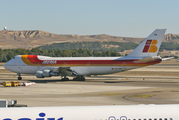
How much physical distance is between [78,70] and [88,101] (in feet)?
80.8

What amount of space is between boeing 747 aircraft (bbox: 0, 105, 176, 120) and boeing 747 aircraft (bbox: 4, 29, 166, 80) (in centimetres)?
3925

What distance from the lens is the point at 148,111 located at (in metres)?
10.3

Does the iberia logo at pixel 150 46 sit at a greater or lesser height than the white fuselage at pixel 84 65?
greater

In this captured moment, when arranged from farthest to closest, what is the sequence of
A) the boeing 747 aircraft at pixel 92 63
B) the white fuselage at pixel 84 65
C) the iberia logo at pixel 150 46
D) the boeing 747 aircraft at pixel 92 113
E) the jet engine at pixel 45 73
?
the iberia logo at pixel 150 46
the white fuselage at pixel 84 65
the boeing 747 aircraft at pixel 92 63
the jet engine at pixel 45 73
the boeing 747 aircraft at pixel 92 113

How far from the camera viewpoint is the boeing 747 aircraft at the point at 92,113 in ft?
32.6

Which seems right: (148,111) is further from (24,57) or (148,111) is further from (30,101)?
(24,57)

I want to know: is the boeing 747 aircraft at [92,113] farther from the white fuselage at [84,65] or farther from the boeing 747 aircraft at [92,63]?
the white fuselage at [84,65]

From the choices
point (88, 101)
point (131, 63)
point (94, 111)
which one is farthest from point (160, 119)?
point (131, 63)

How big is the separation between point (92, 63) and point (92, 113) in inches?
1639

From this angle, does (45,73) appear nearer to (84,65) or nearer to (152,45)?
(84,65)

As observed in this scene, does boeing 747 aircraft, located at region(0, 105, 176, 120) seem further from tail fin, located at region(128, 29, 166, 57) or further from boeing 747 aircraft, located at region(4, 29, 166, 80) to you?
tail fin, located at region(128, 29, 166, 57)

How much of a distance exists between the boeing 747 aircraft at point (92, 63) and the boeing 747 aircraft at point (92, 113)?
3925cm

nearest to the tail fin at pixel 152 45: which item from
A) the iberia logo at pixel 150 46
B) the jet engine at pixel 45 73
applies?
the iberia logo at pixel 150 46

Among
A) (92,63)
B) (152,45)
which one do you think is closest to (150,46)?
(152,45)
